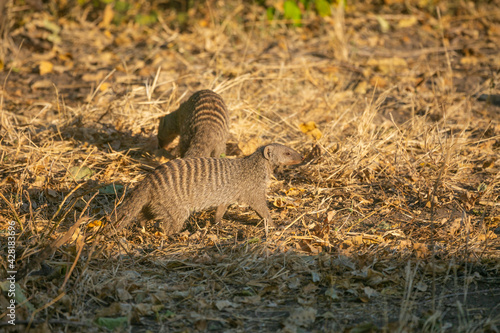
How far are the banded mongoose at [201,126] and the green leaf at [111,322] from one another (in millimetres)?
2065

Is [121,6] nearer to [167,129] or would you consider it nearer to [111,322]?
[167,129]

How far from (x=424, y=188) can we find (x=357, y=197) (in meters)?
0.60

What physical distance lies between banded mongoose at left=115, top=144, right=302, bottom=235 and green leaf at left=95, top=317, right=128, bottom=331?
913 millimetres

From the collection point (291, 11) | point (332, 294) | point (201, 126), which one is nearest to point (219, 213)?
point (201, 126)

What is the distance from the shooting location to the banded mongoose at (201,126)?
4.78 meters

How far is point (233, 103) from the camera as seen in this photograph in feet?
19.9

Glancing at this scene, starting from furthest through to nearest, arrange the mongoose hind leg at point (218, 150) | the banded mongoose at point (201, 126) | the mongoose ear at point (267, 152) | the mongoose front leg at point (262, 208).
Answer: the mongoose hind leg at point (218, 150)
the banded mongoose at point (201, 126)
the mongoose ear at point (267, 152)
the mongoose front leg at point (262, 208)

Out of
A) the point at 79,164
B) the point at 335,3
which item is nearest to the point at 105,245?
the point at 79,164

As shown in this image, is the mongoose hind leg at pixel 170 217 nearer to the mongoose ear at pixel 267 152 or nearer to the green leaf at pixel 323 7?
the mongoose ear at pixel 267 152

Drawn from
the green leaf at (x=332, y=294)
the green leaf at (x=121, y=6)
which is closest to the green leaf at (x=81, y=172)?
the green leaf at (x=332, y=294)

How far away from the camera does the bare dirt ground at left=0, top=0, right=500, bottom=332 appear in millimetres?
3059

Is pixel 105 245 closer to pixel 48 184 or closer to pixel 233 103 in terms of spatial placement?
pixel 48 184

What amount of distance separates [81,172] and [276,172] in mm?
1883

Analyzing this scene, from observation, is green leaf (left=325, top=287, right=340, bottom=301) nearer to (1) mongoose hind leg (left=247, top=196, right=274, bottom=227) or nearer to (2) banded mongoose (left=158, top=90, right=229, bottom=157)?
(1) mongoose hind leg (left=247, top=196, right=274, bottom=227)
